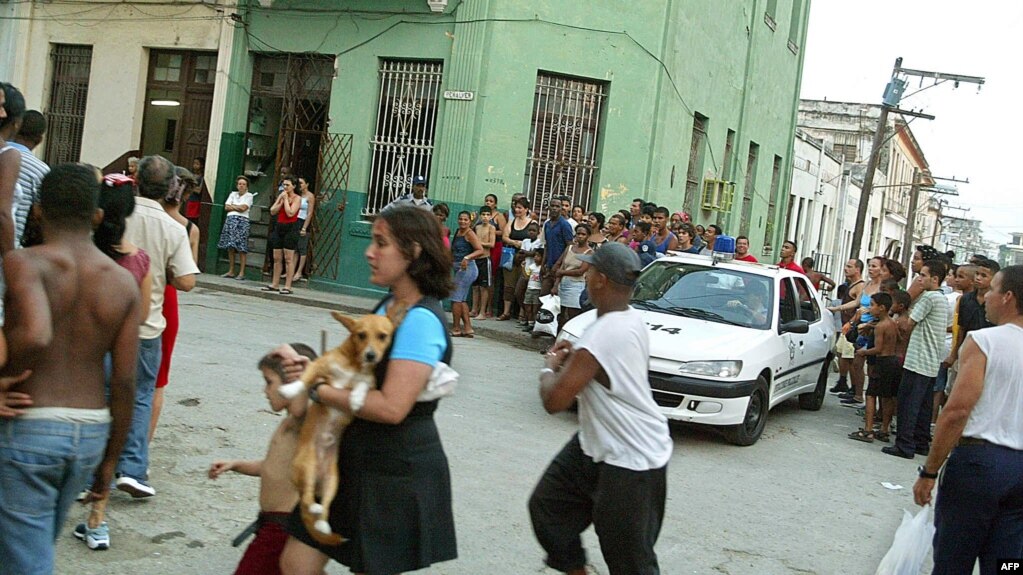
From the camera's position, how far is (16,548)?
2.94 m

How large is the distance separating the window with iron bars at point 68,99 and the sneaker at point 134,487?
49.1ft

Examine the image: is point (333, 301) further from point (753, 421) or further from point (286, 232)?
point (753, 421)

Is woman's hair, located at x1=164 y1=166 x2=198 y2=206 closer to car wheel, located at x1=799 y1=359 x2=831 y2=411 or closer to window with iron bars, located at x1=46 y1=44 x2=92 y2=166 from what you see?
car wheel, located at x1=799 y1=359 x2=831 y2=411

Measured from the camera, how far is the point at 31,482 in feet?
9.73

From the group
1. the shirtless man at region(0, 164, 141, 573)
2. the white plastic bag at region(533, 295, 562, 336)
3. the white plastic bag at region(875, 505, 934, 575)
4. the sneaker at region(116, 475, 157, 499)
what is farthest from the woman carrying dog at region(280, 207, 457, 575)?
the white plastic bag at region(533, 295, 562, 336)

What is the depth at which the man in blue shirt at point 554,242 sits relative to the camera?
1322cm

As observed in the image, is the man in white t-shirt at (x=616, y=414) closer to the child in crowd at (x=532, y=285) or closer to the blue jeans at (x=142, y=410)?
the blue jeans at (x=142, y=410)

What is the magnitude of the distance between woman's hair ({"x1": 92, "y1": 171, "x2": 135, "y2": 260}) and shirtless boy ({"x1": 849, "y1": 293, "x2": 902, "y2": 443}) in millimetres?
7619

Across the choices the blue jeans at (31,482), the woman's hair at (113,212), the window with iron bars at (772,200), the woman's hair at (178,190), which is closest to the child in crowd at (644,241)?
the woman's hair at (178,190)

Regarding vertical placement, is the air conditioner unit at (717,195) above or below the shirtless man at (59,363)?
above

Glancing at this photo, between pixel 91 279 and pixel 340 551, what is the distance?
1.16m

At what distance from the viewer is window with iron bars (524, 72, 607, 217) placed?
1570 centimetres

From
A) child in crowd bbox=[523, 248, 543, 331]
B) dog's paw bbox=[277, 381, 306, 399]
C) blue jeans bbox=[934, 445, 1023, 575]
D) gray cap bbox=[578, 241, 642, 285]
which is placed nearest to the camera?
dog's paw bbox=[277, 381, 306, 399]

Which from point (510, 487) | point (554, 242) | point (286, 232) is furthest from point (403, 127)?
point (510, 487)
